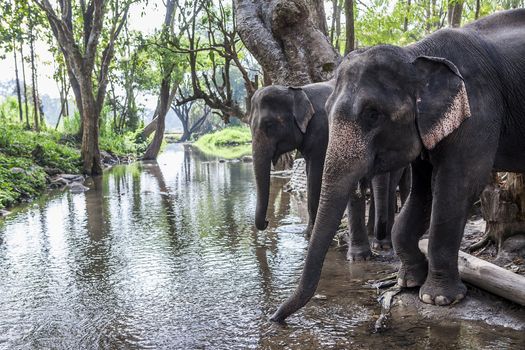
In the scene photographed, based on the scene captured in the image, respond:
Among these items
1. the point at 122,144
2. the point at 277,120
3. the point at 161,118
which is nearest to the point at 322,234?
the point at 277,120

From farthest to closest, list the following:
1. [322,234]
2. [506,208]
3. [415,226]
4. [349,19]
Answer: [349,19], [506,208], [415,226], [322,234]

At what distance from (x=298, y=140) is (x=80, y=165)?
16.0 m

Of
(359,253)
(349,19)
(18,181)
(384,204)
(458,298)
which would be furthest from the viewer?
(18,181)

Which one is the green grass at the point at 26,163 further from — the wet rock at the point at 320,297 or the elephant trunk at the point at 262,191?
the wet rock at the point at 320,297

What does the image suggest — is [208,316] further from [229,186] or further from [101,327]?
[229,186]

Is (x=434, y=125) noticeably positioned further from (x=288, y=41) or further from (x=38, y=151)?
(x=38, y=151)

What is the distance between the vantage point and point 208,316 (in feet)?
16.3

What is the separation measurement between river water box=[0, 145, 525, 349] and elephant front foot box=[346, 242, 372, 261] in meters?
0.18

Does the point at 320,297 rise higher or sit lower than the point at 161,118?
lower

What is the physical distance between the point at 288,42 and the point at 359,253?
5.15m

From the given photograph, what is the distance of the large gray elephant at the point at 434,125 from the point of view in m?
4.07

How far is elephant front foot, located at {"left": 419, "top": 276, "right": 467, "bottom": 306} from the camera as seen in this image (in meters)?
4.55

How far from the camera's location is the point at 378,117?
4137 millimetres

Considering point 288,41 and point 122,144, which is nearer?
point 288,41
